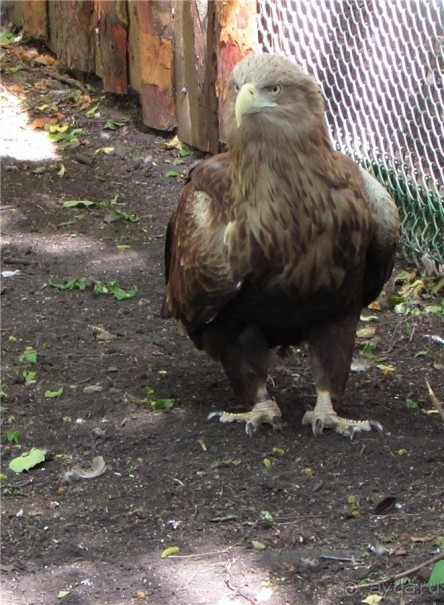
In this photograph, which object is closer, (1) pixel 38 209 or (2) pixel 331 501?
(2) pixel 331 501

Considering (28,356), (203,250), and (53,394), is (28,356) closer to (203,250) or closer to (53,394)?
(53,394)

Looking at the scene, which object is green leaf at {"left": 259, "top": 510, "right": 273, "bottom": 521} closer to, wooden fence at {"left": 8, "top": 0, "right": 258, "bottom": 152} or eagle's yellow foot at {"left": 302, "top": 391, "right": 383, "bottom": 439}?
eagle's yellow foot at {"left": 302, "top": 391, "right": 383, "bottom": 439}

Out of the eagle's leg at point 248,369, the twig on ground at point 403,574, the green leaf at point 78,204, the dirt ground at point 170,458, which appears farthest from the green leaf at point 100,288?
the twig on ground at point 403,574

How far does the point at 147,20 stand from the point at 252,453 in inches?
184

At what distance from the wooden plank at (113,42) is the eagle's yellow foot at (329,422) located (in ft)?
15.6

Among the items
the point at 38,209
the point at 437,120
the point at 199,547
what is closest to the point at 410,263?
the point at 437,120

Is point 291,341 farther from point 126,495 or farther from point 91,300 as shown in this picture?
point 91,300

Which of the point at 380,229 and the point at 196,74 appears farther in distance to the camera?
the point at 196,74

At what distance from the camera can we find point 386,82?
22.5 feet

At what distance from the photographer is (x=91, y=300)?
6262 mm

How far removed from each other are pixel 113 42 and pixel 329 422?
16.4ft

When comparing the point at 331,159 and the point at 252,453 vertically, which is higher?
the point at 331,159

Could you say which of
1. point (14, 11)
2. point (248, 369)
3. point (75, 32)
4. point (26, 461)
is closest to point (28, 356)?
point (26, 461)

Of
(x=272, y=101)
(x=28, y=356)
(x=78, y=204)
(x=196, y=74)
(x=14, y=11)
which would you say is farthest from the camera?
(x=14, y=11)
